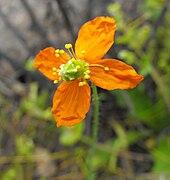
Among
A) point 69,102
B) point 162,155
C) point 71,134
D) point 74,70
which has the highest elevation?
point 74,70

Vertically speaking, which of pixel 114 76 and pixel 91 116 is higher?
pixel 114 76

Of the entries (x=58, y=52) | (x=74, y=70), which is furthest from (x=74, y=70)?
(x=58, y=52)

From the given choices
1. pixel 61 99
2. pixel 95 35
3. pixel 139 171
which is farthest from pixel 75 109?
pixel 139 171

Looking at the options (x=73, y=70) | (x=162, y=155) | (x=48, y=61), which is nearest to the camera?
(x=73, y=70)

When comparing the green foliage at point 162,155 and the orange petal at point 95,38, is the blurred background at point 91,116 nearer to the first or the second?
the green foliage at point 162,155

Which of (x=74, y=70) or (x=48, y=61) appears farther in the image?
(x=48, y=61)

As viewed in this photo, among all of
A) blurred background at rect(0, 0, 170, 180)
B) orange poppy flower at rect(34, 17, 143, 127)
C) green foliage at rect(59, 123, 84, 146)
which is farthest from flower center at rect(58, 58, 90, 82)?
green foliage at rect(59, 123, 84, 146)

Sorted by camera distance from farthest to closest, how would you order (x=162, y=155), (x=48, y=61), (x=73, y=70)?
1. (x=162, y=155)
2. (x=48, y=61)
3. (x=73, y=70)

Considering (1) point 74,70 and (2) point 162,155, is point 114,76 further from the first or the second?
(2) point 162,155
